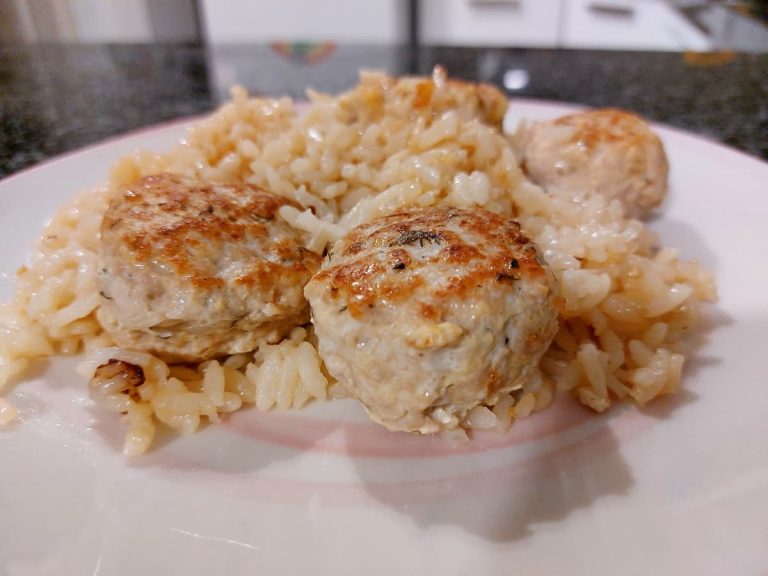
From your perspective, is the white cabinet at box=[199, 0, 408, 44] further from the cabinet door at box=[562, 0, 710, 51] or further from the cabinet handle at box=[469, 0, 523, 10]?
the cabinet door at box=[562, 0, 710, 51]

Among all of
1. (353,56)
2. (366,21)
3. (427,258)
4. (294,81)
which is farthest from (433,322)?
(366,21)

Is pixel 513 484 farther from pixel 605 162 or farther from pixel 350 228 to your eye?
pixel 605 162

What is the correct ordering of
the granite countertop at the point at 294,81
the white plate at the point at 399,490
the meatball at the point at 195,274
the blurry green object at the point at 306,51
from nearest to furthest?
the white plate at the point at 399,490 < the meatball at the point at 195,274 < the granite countertop at the point at 294,81 < the blurry green object at the point at 306,51

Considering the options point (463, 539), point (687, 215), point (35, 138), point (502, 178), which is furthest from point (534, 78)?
point (463, 539)

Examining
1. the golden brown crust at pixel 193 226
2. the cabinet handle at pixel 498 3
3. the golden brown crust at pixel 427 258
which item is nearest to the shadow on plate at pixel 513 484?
the golden brown crust at pixel 427 258

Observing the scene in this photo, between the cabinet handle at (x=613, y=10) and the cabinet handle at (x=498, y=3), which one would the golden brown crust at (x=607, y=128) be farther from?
the cabinet handle at (x=498, y=3)

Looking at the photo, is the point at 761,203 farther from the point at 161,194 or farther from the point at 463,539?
the point at 161,194
